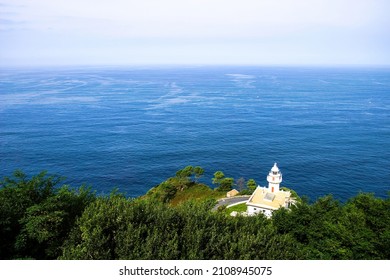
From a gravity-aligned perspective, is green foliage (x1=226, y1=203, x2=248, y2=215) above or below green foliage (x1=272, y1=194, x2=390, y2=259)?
below

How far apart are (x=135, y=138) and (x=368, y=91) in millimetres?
120119

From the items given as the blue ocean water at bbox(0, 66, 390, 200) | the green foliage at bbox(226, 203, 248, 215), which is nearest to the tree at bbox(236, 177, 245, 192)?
the blue ocean water at bbox(0, 66, 390, 200)

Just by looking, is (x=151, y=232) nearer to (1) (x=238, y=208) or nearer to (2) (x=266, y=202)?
(2) (x=266, y=202)

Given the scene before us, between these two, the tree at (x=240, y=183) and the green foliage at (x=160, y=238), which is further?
the tree at (x=240, y=183)

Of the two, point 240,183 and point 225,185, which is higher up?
point 225,185

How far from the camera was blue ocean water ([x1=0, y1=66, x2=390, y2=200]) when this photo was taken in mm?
51197

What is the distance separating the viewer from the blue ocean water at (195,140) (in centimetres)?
5120

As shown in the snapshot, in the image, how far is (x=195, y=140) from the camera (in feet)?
224

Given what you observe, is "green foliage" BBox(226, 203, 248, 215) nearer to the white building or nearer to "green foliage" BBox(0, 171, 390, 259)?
the white building

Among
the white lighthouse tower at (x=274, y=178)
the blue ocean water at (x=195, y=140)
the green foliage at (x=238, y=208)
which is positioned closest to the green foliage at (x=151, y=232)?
the green foliage at (x=238, y=208)

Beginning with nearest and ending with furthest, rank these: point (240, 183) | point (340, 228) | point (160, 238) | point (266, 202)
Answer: point (160, 238), point (340, 228), point (266, 202), point (240, 183)

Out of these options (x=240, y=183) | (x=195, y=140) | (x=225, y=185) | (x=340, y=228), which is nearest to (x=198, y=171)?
(x=225, y=185)

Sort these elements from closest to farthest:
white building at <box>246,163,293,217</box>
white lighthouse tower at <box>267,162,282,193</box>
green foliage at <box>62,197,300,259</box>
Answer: green foliage at <box>62,197,300,259</box> < white building at <box>246,163,293,217</box> < white lighthouse tower at <box>267,162,282,193</box>

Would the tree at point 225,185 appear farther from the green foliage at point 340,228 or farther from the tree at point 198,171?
the green foliage at point 340,228
